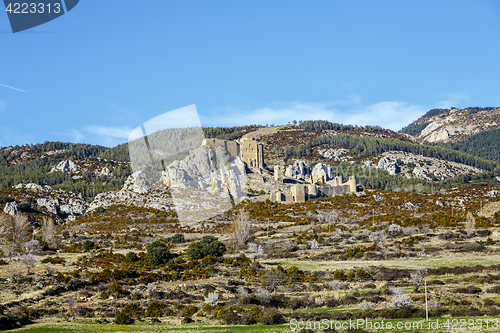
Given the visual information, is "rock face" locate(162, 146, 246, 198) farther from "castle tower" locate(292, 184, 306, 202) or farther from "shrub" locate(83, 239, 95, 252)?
"shrub" locate(83, 239, 95, 252)

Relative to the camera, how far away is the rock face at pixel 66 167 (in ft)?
458

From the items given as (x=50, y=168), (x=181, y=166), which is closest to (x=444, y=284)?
(x=181, y=166)

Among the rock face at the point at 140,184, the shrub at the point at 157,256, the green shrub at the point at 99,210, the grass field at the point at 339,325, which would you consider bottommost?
the grass field at the point at 339,325

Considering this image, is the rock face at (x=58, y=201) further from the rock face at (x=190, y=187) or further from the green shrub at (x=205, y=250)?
the green shrub at (x=205, y=250)

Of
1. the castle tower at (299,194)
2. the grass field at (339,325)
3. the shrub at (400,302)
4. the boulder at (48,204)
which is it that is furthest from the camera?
the castle tower at (299,194)

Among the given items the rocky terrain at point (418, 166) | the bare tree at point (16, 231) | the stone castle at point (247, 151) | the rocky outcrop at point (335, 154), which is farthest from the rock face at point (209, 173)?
the rocky outcrop at point (335, 154)

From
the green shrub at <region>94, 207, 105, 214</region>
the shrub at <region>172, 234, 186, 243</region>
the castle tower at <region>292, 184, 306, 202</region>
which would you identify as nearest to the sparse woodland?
the green shrub at <region>94, 207, 105, 214</region>

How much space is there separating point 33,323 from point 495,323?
23.8 meters

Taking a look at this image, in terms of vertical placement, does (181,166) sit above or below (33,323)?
above

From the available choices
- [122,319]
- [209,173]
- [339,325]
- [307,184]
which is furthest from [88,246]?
[307,184]

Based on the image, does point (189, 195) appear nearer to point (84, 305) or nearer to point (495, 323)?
point (84, 305)

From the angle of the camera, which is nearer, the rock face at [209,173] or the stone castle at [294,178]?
the rock face at [209,173]

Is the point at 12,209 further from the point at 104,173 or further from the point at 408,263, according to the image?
the point at 408,263

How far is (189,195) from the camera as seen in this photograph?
87.9m
